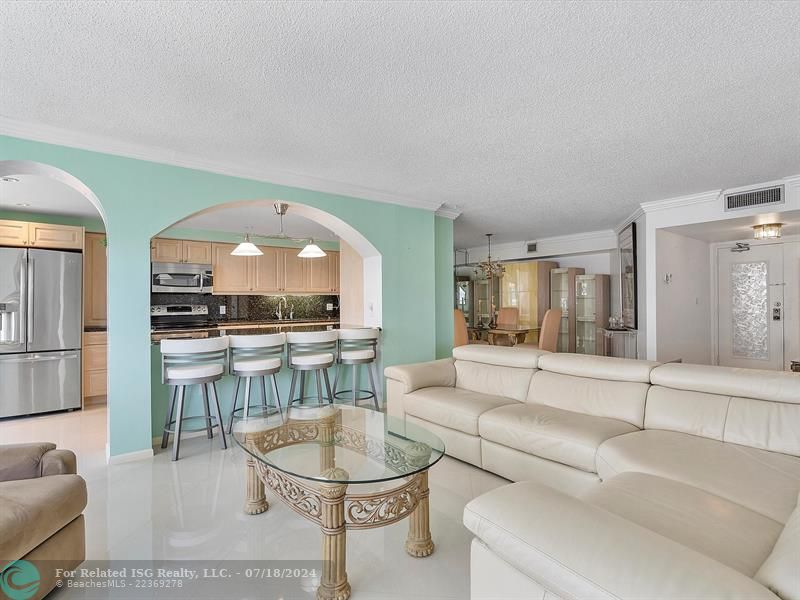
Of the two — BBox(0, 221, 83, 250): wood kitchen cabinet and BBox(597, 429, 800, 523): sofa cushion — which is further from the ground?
BBox(0, 221, 83, 250): wood kitchen cabinet

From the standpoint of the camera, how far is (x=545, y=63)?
208 cm

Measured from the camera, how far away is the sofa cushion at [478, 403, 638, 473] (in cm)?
238

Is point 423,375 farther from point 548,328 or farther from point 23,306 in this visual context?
point 23,306

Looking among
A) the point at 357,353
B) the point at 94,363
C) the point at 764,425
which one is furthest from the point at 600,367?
the point at 94,363

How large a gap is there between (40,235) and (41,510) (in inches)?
173

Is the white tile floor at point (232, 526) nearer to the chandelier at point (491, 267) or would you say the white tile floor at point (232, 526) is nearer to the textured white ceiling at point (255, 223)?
the textured white ceiling at point (255, 223)

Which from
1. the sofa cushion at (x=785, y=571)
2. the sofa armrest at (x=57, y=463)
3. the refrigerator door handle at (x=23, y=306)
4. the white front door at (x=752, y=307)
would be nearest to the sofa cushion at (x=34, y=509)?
the sofa armrest at (x=57, y=463)

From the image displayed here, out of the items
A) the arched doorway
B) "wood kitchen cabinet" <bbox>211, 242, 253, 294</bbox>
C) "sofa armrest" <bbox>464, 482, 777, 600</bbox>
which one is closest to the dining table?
"wood kitchen cabinet" <bbox>211, 242, 253, 294</bbox>

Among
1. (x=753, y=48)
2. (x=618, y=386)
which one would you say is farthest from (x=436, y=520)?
(x=753, y=48)

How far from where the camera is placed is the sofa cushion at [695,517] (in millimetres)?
→ 1329

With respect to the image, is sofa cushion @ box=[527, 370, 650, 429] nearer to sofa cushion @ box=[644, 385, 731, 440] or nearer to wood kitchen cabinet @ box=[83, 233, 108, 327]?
sofa cushion @ box=[644, 385, 731, 440]

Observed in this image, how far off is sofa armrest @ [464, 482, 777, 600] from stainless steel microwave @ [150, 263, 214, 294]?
6102mm

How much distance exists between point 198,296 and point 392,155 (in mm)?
4719

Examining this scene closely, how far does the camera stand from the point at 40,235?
15.5 ft
